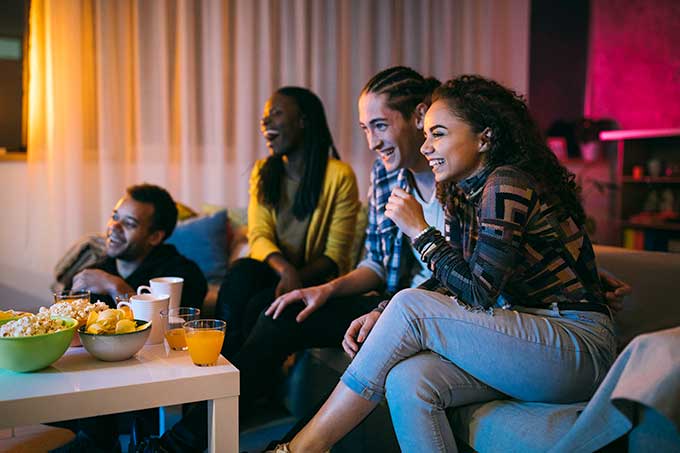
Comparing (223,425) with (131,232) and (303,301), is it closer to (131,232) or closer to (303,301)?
Answer: (303,301)

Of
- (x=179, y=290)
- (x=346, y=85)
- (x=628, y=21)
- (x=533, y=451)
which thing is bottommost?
(x=533, y=451)

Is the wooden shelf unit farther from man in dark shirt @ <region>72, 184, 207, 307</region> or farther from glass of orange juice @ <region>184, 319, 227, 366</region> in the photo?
glass of orange juice @ <region>184, 319, 227, 366</region>

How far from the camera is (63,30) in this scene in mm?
3109

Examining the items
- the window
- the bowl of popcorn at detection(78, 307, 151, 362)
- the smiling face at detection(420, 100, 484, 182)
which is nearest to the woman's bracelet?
the smiling face at detection(420, 100, 484, 182)

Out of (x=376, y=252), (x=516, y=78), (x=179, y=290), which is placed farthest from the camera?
(x=516, y=78)

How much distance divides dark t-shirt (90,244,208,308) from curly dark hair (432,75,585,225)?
1042mm

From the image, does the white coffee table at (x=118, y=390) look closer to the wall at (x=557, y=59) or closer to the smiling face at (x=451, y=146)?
the smiling face at (x=451, y=146)

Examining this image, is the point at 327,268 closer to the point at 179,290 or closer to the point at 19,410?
the point at 179,290

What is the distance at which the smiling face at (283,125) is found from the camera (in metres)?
2.50

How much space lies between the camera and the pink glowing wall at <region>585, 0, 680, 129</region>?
4.65 metres

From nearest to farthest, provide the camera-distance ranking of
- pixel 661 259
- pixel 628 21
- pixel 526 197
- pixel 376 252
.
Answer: pixel 526 197 → pixel 661 259 → pixel 376 252 → pixel 628 21

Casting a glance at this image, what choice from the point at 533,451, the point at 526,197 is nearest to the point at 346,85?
the point at 526,197

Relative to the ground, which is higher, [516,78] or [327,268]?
[516,78]

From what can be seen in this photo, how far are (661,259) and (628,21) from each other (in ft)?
11.7
